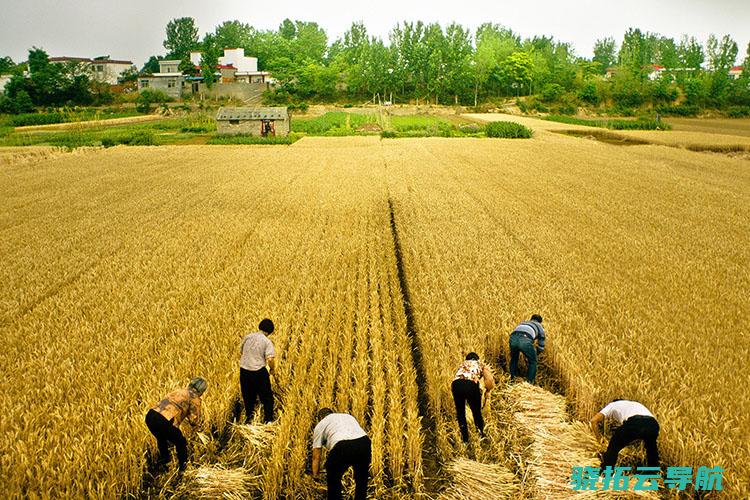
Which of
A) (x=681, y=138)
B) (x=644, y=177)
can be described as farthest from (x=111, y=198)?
(x=681, y=138)

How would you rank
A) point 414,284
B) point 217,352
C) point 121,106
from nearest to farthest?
point 217,352 < point 414,284 < point 121,106

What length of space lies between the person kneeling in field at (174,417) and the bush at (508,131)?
164 ft

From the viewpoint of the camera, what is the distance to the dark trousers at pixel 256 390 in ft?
19.4

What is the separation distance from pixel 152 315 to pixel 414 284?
524 cm

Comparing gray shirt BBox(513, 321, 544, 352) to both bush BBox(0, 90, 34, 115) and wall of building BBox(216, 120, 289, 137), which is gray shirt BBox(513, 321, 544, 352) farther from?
bush BBox(0, 90, 34, 115)

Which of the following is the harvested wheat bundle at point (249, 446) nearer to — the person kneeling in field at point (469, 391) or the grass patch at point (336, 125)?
the person kneeling in field at point (469, 391)

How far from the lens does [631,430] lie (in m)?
4.75

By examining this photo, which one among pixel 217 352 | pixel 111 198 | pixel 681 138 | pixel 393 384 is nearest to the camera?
pixel 393 384

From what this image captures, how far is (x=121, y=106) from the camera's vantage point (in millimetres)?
80500

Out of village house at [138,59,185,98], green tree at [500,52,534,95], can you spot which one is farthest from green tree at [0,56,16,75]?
green tree at [500,52,534,95]

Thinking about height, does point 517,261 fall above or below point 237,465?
above

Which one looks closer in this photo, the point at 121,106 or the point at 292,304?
the point at 292,304

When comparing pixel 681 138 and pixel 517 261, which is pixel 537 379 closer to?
pixel 517 261

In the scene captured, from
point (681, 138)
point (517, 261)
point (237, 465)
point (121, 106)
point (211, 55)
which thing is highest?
point (211, 55)
